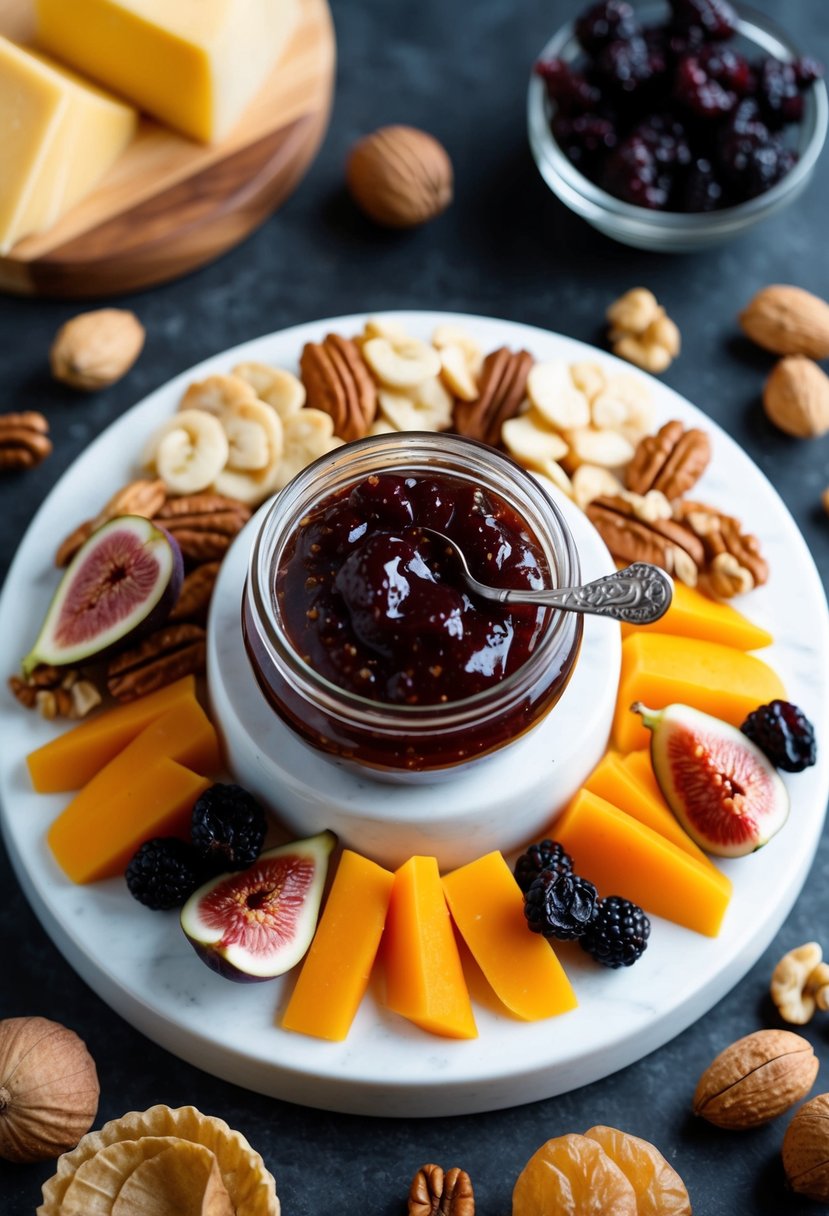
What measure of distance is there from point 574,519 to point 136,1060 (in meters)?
1.29

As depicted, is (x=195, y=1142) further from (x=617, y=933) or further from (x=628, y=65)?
(x=628, y=65)

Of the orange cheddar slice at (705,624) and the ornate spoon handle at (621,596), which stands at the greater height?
the ornate spoon handle at (621,596)

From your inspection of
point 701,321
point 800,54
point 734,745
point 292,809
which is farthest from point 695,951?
point 800,54

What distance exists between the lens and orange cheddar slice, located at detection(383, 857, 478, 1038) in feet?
7.58

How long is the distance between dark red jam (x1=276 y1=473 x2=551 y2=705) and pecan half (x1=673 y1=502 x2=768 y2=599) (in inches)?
22.0

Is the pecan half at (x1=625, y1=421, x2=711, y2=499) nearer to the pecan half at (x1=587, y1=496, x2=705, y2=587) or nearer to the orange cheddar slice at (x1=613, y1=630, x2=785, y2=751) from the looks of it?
the pecan half at (x1=587, y1=496, x2=705, y2=587)

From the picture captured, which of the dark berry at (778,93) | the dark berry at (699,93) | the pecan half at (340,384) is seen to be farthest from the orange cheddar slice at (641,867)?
the dark berry at (778,93)

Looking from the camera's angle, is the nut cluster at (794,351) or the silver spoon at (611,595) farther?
the nut cluster at (794,351)

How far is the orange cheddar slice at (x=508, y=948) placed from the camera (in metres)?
2.35

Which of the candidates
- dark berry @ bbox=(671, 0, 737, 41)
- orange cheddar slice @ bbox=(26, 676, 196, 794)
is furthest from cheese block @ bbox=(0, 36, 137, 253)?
dark berry @ bbox=(671, 0, 737, 41)

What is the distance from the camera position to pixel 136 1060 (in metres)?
2.56

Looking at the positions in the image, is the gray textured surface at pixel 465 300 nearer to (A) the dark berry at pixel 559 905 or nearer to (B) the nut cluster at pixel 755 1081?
(B) the nut cluster at pixel 755 1081

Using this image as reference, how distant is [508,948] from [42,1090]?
830 millimetres

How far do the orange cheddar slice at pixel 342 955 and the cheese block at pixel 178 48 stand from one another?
6.16 ft
